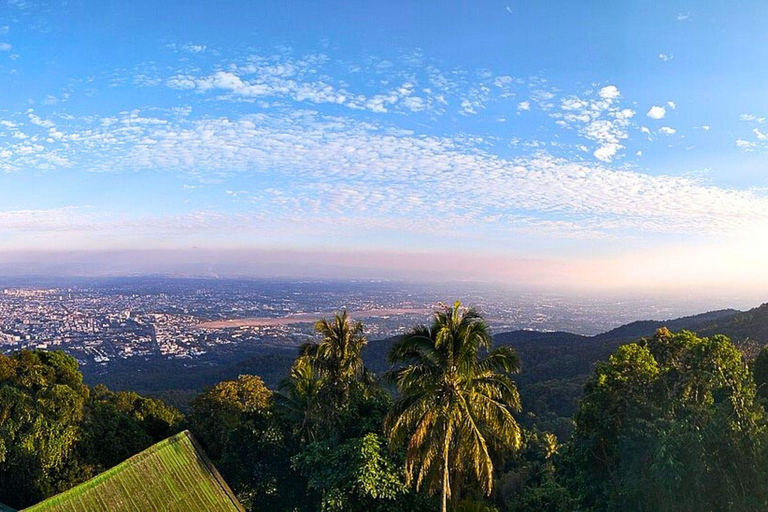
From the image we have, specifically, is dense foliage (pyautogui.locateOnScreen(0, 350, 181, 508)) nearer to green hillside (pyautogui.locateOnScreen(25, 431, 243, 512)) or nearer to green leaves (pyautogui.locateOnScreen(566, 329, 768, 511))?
green hillside (pyautogui.locateOnScreen(25, 431, 243, 512))

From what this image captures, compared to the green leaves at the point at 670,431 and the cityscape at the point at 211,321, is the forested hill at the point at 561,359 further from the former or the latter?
the cityscape at the point at 211,321

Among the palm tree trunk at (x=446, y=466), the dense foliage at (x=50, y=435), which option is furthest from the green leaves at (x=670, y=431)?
the dense foliage at (x=50, y=435)

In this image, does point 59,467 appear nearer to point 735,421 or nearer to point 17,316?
point 735,421

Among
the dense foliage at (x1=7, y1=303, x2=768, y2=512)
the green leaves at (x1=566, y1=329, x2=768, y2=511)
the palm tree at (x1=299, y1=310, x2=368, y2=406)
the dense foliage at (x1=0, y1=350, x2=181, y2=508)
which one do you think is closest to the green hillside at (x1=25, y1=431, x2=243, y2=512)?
the dense foliage at (x1=7, y1=303, x2=768, y2=512)

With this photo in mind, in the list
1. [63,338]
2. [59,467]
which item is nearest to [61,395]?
[59,467]

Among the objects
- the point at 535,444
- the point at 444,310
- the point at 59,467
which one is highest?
the point at 444,310

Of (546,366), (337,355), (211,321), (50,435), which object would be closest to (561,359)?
(546,366)
